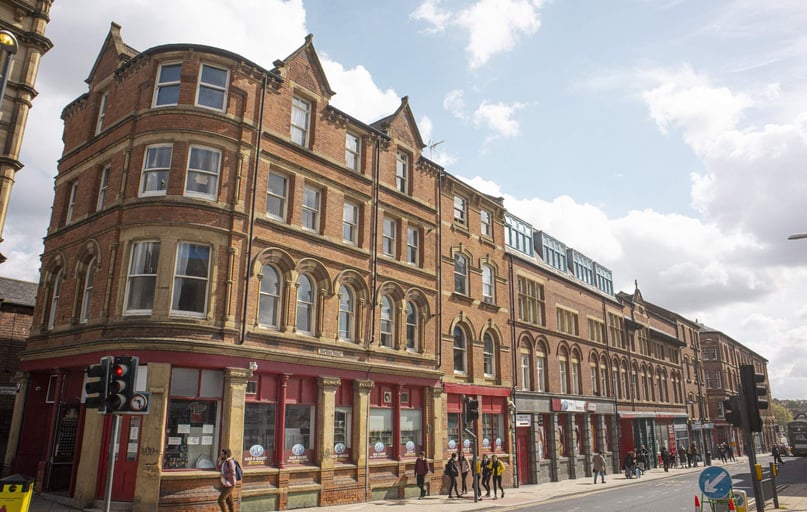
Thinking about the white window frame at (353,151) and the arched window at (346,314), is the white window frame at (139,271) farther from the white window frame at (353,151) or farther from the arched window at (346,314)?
the white window frame at (353,151)

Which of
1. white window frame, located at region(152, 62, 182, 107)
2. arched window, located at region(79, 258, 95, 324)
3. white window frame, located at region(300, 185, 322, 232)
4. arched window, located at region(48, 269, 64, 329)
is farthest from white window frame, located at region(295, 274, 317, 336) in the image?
arched window, located at region(48, 269, 64, 329)

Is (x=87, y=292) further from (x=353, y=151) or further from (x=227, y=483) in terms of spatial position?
(x=353, y=151)

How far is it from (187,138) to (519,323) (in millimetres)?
20744

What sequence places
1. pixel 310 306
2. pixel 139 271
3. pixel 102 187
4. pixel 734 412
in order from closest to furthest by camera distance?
1. pixel 734 412
2. pixel 139 271
3. pixel 102 187
4. pixel 310 306

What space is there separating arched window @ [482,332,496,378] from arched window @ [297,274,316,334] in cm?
1170

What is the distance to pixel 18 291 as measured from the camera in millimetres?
29594

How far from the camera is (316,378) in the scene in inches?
794

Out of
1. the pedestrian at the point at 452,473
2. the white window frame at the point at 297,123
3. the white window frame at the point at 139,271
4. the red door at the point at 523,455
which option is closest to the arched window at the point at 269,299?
the white window frame at the point at 139,271

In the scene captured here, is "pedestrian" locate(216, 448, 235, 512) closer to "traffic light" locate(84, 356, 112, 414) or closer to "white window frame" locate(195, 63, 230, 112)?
"traffic light" locate(84, 356, 112, 414)

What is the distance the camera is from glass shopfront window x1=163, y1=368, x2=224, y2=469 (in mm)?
16375

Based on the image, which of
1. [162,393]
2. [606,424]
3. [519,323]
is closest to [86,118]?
[162,393]

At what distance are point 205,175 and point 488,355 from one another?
691 inches

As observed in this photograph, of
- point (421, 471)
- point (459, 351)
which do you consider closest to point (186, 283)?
point (421, 471)

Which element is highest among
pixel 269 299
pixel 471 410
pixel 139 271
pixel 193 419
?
pixel 139 271
